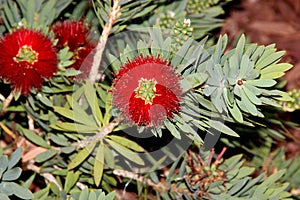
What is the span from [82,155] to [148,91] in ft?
1.02

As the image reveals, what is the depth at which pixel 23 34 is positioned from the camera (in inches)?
46.1

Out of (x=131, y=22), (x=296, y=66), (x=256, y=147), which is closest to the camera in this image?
(x=131, y=22)

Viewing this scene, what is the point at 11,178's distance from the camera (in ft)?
3.72

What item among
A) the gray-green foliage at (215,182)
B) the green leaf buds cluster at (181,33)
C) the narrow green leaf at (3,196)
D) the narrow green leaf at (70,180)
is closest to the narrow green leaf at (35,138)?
the narrow green leaf at (70,180)

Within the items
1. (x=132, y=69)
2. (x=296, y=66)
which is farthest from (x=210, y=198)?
(x=296, y=66)

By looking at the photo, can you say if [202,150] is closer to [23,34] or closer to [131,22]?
[131,22]

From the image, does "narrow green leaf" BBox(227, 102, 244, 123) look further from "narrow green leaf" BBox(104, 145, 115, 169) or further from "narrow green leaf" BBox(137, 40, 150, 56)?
"narrow green leaf" BBox(104, 145, 115, 169)

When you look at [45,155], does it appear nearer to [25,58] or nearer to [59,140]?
[59,140]

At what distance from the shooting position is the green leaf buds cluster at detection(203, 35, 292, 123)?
1.00 meters

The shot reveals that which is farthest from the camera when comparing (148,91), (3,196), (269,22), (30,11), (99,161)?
(269,22)

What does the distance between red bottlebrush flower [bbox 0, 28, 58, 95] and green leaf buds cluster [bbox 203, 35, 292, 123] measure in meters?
0.37

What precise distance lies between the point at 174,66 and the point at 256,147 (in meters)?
0.56

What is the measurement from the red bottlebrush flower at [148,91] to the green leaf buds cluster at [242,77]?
73 mm

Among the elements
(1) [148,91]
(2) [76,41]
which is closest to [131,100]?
(1) [148,91]
